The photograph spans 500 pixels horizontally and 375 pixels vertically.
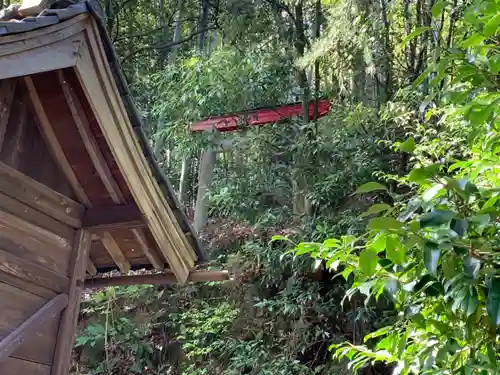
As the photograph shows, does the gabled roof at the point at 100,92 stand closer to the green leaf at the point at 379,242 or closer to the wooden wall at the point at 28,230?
the wooden wall at the point at 28,230

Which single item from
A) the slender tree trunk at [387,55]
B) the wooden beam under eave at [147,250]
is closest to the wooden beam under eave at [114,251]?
the wooden beam under eave at [147,250]

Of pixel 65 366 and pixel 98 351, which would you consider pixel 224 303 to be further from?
pixel 65 366

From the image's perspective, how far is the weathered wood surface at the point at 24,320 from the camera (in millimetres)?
2148

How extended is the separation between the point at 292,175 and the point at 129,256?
9.82ft

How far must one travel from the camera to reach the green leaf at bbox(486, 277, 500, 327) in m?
0.92

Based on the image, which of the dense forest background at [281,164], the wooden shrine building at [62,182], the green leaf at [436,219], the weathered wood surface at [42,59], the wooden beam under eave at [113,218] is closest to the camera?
the green leaf at [436,219]

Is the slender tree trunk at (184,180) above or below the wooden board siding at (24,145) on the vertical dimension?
below

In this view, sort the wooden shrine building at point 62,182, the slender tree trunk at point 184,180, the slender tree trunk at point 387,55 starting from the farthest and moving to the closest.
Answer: the slender tree trunk at point 184,180 < the slender tree trunk at point 387,55 < the wooden shrine building at point 62,182

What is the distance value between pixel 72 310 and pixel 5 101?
1062 mm

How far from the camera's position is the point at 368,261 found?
1.03 m

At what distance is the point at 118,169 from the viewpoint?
2523 millimetres

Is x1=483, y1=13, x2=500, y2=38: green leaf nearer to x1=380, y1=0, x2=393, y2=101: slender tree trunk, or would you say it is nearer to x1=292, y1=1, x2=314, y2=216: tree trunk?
x1=292, y1=1, x2=314, y2=216: tree trunk

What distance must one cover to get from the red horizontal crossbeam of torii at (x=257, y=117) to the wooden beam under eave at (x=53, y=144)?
358 centimetres

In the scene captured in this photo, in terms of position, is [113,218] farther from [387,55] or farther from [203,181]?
[203,181]
